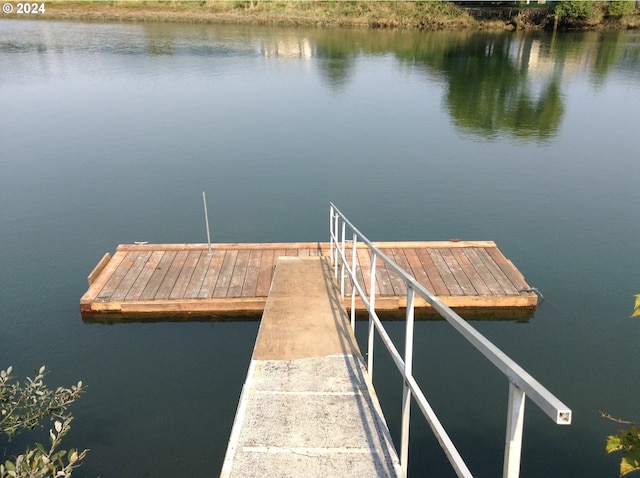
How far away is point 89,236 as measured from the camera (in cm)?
1100

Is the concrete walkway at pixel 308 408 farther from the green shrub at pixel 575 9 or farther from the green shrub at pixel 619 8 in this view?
the green shrub at pixel 619 8

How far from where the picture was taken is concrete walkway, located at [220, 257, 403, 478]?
3.23 metres

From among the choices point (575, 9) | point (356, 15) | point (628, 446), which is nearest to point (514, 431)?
point (628, 446)

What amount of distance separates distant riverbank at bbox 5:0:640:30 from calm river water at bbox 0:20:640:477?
18.5 meters

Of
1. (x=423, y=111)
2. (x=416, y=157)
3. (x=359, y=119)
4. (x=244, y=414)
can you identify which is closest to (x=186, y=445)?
(x=244, y=414)

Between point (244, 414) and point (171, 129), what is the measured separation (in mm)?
16235

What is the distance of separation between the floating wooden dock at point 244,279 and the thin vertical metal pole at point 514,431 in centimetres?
525

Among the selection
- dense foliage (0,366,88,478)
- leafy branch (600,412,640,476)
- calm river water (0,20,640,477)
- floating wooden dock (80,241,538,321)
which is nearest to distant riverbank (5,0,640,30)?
calm river water (0,20,640,477)

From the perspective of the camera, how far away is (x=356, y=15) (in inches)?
1886

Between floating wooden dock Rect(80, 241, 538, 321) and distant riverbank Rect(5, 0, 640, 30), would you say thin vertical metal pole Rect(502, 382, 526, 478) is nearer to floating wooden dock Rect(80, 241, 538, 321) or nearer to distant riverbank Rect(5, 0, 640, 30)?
floating wooden dock Rect(80, 241, 538, 321)

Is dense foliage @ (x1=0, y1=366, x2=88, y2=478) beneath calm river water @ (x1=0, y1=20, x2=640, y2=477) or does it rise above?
above

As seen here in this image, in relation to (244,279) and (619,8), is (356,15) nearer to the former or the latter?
(619,8)

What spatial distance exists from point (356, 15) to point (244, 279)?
4506cm

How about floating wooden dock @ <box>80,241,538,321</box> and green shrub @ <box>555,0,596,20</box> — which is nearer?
floating wooden dock @ <box>80,241,538,321</box>
